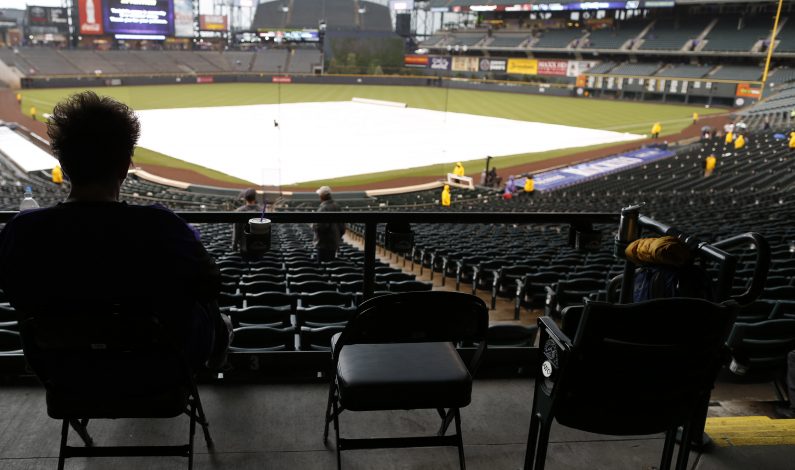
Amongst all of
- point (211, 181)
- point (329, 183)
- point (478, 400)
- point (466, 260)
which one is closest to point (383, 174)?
point (329, 183)

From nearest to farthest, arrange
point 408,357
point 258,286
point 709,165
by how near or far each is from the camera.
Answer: point 408,357 < point 258,286 < point 709,165

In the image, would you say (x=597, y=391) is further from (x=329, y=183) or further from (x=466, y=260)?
(x=329, y=183)

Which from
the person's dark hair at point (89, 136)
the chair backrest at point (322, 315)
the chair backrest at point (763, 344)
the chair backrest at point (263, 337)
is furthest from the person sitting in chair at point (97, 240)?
the chair backrest at point (763, 344)

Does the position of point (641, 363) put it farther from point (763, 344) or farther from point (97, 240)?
point (763, 344)

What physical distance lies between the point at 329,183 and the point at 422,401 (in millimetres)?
23091

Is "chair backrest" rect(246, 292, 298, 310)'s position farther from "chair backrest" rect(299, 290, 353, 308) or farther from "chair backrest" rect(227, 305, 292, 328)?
"chair backrest" rect(227, 305, 292, 328)

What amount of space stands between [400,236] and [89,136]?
1889mm

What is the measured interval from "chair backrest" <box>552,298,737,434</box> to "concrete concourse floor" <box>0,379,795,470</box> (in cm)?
80

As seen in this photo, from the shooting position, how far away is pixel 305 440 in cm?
298

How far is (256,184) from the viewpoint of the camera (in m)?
24.1

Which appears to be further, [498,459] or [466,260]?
[466,260]

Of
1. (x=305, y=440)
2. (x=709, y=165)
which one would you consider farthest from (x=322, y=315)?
(x=709, y=165)

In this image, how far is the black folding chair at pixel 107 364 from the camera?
1.93m

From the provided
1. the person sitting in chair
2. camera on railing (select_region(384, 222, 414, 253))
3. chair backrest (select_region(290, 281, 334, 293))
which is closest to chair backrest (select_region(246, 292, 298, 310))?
chair backrest (select_region(290, 281, 334, 293))
